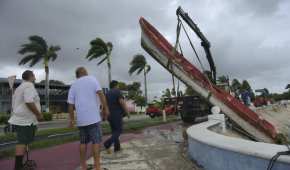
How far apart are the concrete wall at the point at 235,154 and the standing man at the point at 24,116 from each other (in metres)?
2.77

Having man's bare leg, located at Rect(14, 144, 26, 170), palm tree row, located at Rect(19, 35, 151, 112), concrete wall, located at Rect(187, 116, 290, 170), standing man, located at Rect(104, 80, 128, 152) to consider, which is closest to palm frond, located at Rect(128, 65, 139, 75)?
palm tree row, located at Rect(19, 35, 151, 112)

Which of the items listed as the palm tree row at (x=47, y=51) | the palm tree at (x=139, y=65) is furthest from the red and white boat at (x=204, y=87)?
the palm tree at (x=139, y=65)

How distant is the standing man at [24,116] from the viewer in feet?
19.1

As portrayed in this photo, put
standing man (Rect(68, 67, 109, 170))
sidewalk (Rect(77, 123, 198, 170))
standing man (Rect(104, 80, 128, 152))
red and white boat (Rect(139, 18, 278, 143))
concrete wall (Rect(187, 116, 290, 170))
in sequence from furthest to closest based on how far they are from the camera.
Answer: red and white boat (Rect(139, 18, 278, 143)), standing man (Rect(104, 80, 128, 152)), sidewalk (Rect(77, 123, 198, 170)), standing man (Rect(68, 67, 109, 170)), concrete wall (Rect(187, 116, 290, 170))

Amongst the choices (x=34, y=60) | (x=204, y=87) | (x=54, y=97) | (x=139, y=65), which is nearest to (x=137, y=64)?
(x=139, y=65)

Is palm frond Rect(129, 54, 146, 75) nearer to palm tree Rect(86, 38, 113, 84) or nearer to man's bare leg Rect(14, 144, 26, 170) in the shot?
palm tree Rect(86, 38, 113, 84)

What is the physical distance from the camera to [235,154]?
446cm

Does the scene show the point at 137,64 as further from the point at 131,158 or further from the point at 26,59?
the point at 131,158

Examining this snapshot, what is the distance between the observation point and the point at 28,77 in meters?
6.09

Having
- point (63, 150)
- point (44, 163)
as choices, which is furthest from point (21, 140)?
point (63, 150)

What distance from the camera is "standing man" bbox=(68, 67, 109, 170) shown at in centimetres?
550

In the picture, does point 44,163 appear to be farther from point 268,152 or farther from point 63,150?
point 268,152

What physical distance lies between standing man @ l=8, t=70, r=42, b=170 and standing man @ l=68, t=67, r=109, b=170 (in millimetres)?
661

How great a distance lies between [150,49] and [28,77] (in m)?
5.25
